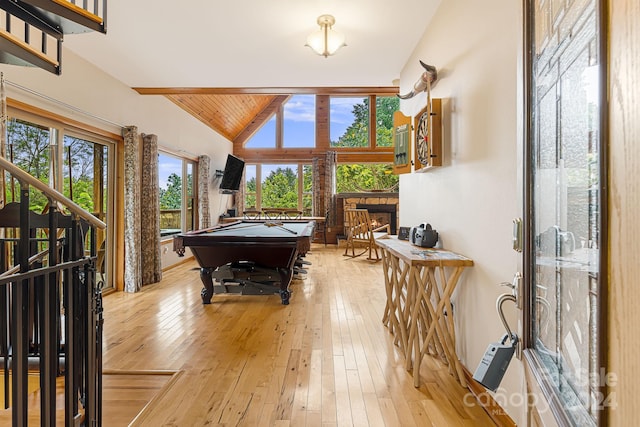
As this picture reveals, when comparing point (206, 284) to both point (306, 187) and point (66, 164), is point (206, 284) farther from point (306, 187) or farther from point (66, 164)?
point (306, 187)

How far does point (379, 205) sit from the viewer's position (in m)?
A: 8.85

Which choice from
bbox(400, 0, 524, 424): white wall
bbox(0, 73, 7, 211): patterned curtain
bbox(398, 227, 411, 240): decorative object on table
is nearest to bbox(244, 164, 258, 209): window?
bbox(398, 227, 411, 240): decorative object on table

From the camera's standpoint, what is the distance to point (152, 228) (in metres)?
4.80

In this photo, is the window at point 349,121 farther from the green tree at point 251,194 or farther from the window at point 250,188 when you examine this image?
the green tree at point 251,194

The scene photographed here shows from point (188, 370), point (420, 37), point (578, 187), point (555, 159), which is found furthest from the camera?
point (420, 37)

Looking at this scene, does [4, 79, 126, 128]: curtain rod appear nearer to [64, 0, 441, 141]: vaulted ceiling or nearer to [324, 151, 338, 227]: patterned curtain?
[64, 0, 441, 141]: vaulted ceiling

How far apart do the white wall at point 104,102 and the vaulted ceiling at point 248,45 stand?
17 cm

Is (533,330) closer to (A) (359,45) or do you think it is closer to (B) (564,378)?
(B) (564,378)

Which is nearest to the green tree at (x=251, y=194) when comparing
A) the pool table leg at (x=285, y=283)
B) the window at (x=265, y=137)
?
the window at (x=265, y=137)

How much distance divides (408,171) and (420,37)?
1234 mm

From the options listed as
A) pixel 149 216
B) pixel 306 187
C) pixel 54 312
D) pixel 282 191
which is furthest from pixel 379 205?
pixel 54 312

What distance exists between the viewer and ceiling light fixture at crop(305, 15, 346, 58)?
2.96 metres

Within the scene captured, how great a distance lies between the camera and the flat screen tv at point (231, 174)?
25.5ft

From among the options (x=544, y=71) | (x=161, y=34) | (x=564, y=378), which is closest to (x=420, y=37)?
(x=161, y=34)
